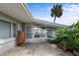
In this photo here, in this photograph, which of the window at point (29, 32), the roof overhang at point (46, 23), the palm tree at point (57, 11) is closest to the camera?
the roof overhang at point (46, 23)

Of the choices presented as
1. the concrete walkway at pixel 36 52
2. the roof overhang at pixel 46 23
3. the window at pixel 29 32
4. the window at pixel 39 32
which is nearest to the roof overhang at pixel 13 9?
the concrete walkway at pixel 36 52

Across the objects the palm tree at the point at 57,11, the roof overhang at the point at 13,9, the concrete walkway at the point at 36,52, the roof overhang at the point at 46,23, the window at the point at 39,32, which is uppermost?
the palm tree at the point at 57,11

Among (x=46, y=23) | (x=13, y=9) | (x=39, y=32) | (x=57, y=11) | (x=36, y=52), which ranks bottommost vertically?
(x=36, y=52)

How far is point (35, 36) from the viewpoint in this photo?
17438 millimetres

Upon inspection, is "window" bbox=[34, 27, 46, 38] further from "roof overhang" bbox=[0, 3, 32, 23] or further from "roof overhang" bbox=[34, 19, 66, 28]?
"roof overhang" bbox=[0, 3, 32, 23]

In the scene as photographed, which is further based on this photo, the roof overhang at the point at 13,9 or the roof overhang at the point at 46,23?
the roof overhang at the point at 46,23

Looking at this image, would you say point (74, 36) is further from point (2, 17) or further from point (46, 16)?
point (46, 16)

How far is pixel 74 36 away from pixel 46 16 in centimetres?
2482

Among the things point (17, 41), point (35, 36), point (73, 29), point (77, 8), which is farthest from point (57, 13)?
point (73, 29)

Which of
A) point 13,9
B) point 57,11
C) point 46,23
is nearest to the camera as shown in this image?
point 13,9

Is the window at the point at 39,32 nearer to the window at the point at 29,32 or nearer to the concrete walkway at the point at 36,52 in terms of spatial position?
the window at the point at 29,32

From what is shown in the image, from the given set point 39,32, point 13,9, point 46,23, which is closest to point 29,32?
point 39,32

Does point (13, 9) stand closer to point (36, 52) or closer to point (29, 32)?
point (36, 52)

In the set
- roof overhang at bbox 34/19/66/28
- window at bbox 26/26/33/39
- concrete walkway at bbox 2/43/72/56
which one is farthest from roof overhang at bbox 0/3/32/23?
window at bbox 26/26/33/39
